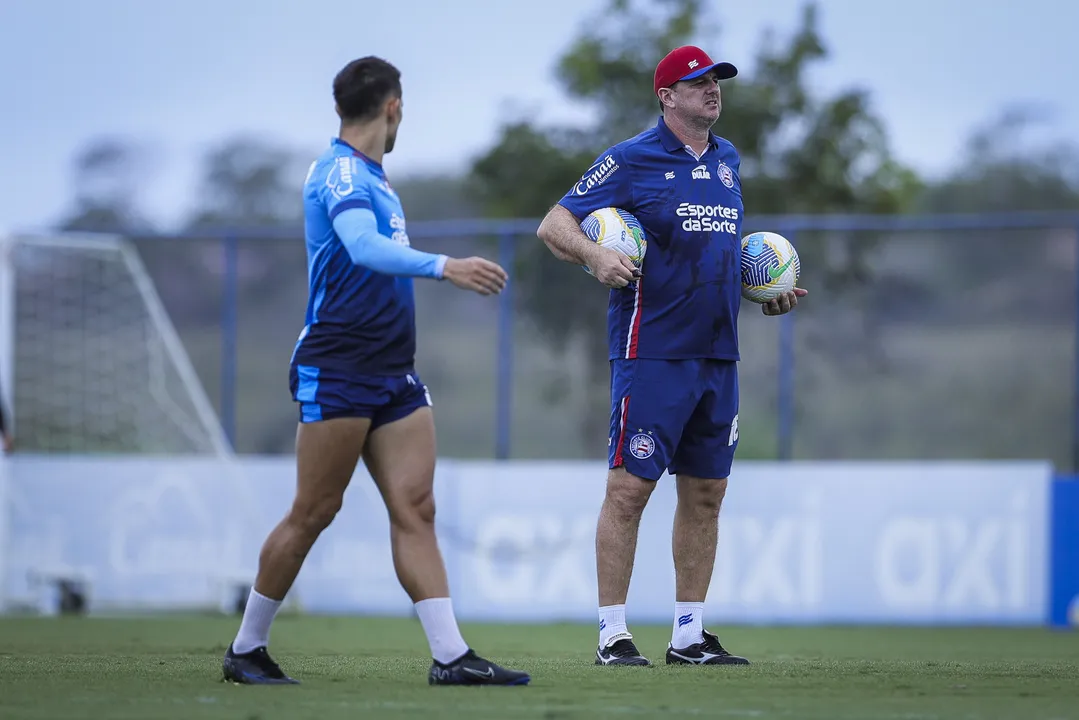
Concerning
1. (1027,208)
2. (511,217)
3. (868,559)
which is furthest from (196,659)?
(1027,208)

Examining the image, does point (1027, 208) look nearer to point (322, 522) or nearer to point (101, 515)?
point (101, 515)

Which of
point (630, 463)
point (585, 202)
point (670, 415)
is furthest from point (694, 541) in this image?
point (585, 202)

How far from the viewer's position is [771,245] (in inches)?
262

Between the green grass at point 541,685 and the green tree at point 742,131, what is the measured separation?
12498 mm

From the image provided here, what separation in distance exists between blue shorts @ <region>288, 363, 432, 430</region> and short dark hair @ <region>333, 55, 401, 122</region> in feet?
2.95

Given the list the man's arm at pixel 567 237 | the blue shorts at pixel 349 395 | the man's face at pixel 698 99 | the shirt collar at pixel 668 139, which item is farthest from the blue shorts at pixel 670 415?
the blue shorts at pixel 349 395

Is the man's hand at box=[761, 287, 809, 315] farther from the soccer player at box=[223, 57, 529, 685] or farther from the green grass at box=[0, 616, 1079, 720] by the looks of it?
the soccer player at box=[223, 57, 529, 685]

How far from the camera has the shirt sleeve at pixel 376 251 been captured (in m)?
4.85

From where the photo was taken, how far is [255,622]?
5234 millimetres

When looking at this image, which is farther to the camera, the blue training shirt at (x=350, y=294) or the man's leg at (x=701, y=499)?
the man's leg at (x=701, y=499)

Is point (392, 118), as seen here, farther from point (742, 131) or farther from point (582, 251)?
point (742, 131)

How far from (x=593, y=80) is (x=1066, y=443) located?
8.20 m

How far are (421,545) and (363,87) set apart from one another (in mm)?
1566

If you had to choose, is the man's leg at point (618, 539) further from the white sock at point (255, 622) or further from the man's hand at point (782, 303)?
the white sock at point (255, 622)
